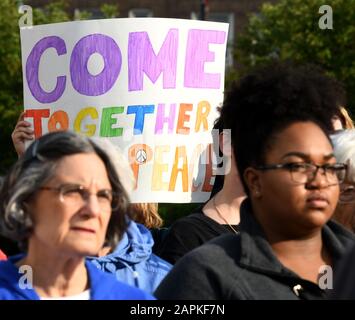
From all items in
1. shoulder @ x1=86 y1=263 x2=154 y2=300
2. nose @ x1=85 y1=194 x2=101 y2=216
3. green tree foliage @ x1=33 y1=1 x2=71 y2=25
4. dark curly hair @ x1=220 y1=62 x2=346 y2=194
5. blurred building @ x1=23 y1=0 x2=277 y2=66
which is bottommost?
shoulder @ x1=86 y1=263 x2=154 y2=300

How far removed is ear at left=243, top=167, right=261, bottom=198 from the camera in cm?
341

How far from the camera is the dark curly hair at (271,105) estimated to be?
3447 millimetres

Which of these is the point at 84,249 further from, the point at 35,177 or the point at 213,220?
the point at 213,220

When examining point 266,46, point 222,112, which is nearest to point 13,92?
point 266,46

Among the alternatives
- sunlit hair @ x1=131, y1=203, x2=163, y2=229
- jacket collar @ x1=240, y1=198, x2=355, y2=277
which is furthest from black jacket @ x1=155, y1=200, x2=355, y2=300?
sunlit hair @ x1=131, y1=203, x2=163, y2=229

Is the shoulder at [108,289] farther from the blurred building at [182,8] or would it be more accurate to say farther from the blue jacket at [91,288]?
the blurred building at [182,8]

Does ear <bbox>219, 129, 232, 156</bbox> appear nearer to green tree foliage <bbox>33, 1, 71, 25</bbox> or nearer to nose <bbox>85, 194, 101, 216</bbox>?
nose <bbox>85, 194, 101, 216</bbox>

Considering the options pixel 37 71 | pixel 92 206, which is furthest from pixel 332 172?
pixel 37 71

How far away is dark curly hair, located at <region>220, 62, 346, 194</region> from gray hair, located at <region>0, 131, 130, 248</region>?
0.43m

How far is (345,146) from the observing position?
4.05 m

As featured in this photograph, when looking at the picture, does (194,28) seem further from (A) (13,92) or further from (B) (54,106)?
(A) (13,92)

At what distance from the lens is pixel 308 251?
3.40 metres

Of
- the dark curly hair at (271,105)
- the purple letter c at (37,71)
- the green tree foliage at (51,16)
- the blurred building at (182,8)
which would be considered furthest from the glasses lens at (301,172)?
the blurred building at (182,8)
